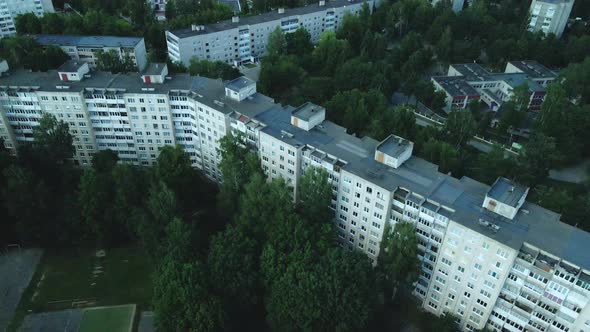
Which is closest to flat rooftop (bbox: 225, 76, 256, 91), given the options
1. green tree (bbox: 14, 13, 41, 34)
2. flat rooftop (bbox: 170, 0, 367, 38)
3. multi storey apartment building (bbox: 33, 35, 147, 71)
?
flat rooftop (bbox: 170, 0, 367, 38)

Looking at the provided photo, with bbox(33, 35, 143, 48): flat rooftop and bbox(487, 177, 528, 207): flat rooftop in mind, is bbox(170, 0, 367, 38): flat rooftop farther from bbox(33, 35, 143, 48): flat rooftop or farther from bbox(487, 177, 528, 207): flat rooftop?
bbox(487, 177, 528, 207): flat rooftop

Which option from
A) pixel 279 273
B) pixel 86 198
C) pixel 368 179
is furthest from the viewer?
pixel 86 198

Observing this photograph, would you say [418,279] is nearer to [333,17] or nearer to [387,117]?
[387,117]

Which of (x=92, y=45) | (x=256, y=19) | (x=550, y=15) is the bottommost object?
(x=92, y=45)

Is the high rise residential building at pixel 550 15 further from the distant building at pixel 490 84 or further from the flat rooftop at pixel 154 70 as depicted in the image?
the flat rooftop at pixel 154 70

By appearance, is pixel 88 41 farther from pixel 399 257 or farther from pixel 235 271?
pixel 399 257

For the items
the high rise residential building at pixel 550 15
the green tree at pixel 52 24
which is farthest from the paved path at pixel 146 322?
the high rise residential building at pixel 550 15

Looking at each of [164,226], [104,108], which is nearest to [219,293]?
[164,226]

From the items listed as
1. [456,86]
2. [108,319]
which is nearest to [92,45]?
[108,319]

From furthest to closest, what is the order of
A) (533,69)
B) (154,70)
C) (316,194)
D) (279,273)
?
(533,69), (154,70), (316,194), (279,273)
